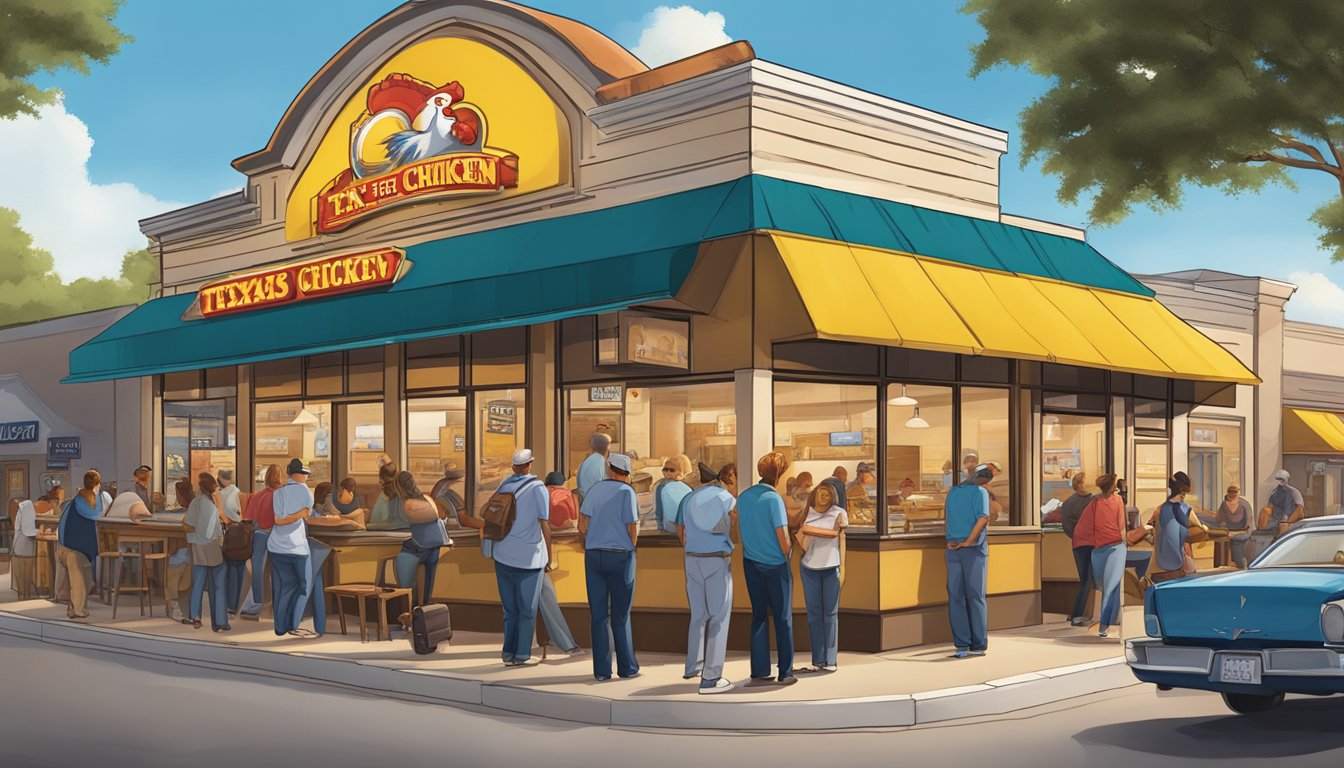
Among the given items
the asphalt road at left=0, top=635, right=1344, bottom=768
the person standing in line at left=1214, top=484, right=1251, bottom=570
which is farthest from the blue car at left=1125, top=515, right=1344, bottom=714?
the person standing in line at left=1214, top=484, right=1251, bottom=570

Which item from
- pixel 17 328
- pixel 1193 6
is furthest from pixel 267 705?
pixel 17 328

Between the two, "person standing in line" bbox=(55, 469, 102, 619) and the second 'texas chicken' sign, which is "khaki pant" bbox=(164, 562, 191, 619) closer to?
"person standing in line" bbox=(55, 469, 102, 619)

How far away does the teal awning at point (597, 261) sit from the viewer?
15.4 m

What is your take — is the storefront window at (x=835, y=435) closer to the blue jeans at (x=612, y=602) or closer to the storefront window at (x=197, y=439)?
the blue jeans at (x=612, y=602)

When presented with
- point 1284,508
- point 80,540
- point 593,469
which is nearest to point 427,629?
point 593,469

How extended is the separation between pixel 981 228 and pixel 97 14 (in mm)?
19263

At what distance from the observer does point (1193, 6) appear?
25.2 meters

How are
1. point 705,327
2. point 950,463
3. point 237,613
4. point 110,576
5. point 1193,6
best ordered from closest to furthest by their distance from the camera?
point 705,327 → point 950,463 → point 237,613 → point 110,576 → point 1193,6

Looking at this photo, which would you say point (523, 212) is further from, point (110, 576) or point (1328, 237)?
point (1328, 237)

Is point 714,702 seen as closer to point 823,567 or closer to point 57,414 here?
point 823,567

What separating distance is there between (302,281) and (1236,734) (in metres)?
14.1

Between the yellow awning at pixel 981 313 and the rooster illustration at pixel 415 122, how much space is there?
5.93 metres

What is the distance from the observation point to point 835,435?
55.5 ft

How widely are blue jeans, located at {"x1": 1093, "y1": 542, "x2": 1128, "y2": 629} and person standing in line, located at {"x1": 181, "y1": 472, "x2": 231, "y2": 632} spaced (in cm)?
1010
